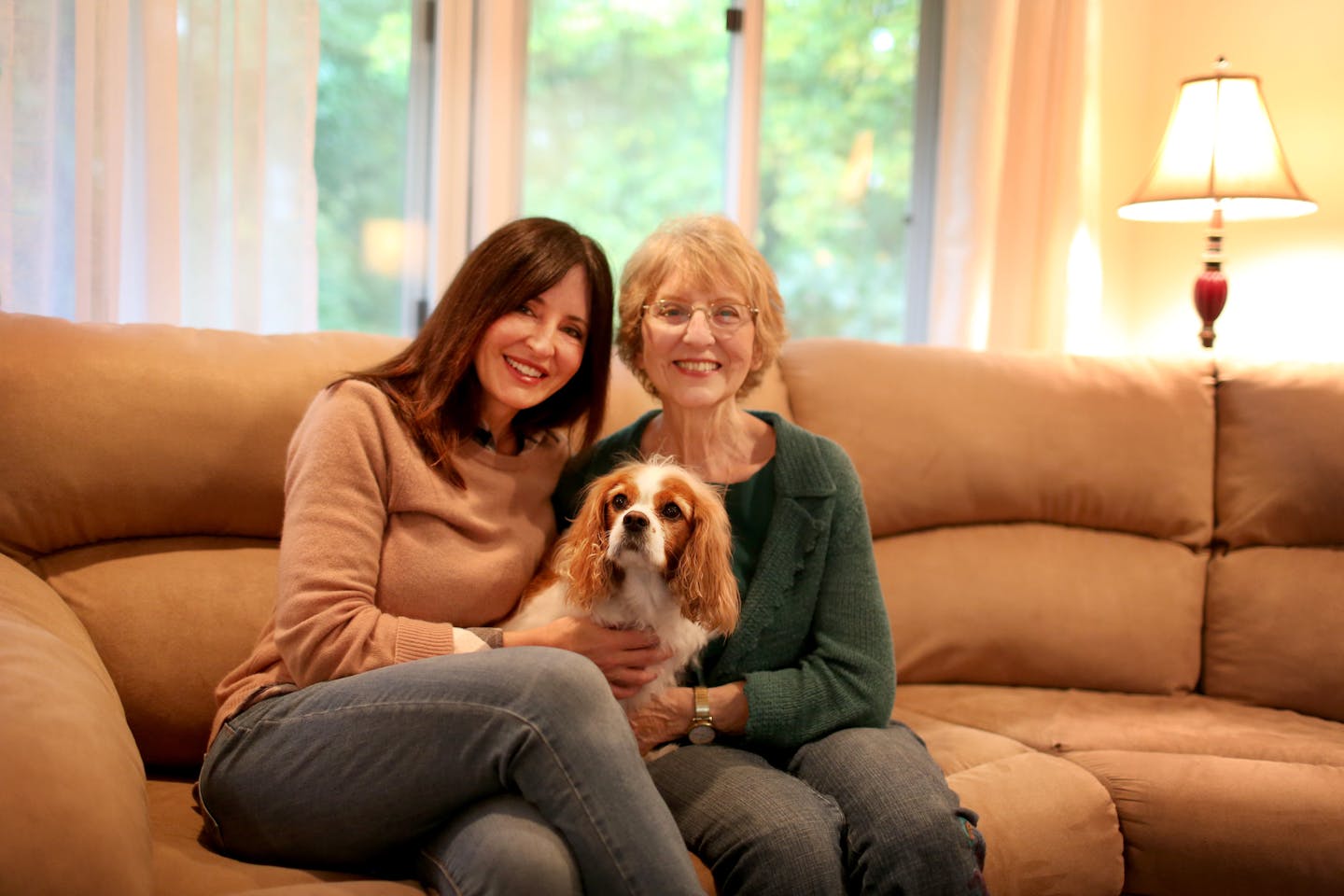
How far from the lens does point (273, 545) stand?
2.10 metres

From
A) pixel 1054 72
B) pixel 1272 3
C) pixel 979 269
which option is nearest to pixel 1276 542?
pixel 979 269

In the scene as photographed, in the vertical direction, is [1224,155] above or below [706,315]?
above

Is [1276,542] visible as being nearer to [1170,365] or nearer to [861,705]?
[1170,365]

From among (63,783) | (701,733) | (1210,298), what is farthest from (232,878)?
(1210,298)

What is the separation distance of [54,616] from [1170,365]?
2.46m

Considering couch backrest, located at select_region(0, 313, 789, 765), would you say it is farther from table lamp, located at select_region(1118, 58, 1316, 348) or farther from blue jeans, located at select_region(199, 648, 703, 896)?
table lamp, located at select_region(1118, 58, 1316, 348)

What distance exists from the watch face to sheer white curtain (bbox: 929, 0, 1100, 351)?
2062 mm

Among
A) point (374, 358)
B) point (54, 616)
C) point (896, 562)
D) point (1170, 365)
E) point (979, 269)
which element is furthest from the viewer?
point (979, 269)

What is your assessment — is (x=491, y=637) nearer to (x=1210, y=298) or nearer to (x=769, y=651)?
(x=769, y=651)

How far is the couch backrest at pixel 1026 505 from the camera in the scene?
102 inches

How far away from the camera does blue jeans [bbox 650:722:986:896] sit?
159cm

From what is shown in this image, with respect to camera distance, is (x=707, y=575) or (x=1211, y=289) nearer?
(x=707, y=575)

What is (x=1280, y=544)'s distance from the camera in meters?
2.67

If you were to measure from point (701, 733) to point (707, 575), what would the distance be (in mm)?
275
